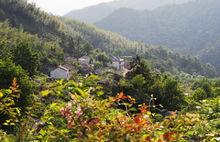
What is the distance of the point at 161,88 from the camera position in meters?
42.0

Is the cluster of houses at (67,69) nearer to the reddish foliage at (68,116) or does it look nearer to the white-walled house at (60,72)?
the white-walled house at (60,72)

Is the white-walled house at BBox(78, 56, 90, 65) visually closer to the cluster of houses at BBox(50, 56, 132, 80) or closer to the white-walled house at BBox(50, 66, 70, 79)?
the cluster of houses at BBox(50, 56, 132, 80)

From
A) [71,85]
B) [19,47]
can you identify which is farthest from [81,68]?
[71,85]

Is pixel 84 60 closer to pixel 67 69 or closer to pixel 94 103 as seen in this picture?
pixel 67 69

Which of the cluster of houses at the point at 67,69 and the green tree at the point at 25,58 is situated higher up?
the green tree at the point at 25,58

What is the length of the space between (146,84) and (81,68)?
224 feet

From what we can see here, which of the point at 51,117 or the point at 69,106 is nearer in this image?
the point at 69,106

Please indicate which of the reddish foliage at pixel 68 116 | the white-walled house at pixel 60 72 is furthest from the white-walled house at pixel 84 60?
the reddish foliage at pixel 68 116

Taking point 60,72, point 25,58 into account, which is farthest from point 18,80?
point 60,72

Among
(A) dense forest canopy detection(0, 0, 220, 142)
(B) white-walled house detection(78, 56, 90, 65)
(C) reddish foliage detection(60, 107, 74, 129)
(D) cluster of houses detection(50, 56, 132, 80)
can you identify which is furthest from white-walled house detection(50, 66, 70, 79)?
(C) reddish foliage detection(60, 107, 74, 129)

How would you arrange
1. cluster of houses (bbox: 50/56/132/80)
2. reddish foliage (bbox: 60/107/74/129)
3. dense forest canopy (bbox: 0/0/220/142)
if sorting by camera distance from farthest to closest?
cluster of houses (bbox: 50/56/132/80)
dense forest canopy (bbox: 0/0/220/142)
reddish foliage (bbox: 60/107/74/129)

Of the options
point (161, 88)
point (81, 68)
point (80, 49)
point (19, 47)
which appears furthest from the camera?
point (80, 49)

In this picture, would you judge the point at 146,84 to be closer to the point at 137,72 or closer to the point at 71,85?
the point at 137,72

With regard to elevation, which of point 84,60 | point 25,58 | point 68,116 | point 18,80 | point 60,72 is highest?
point 68,116
